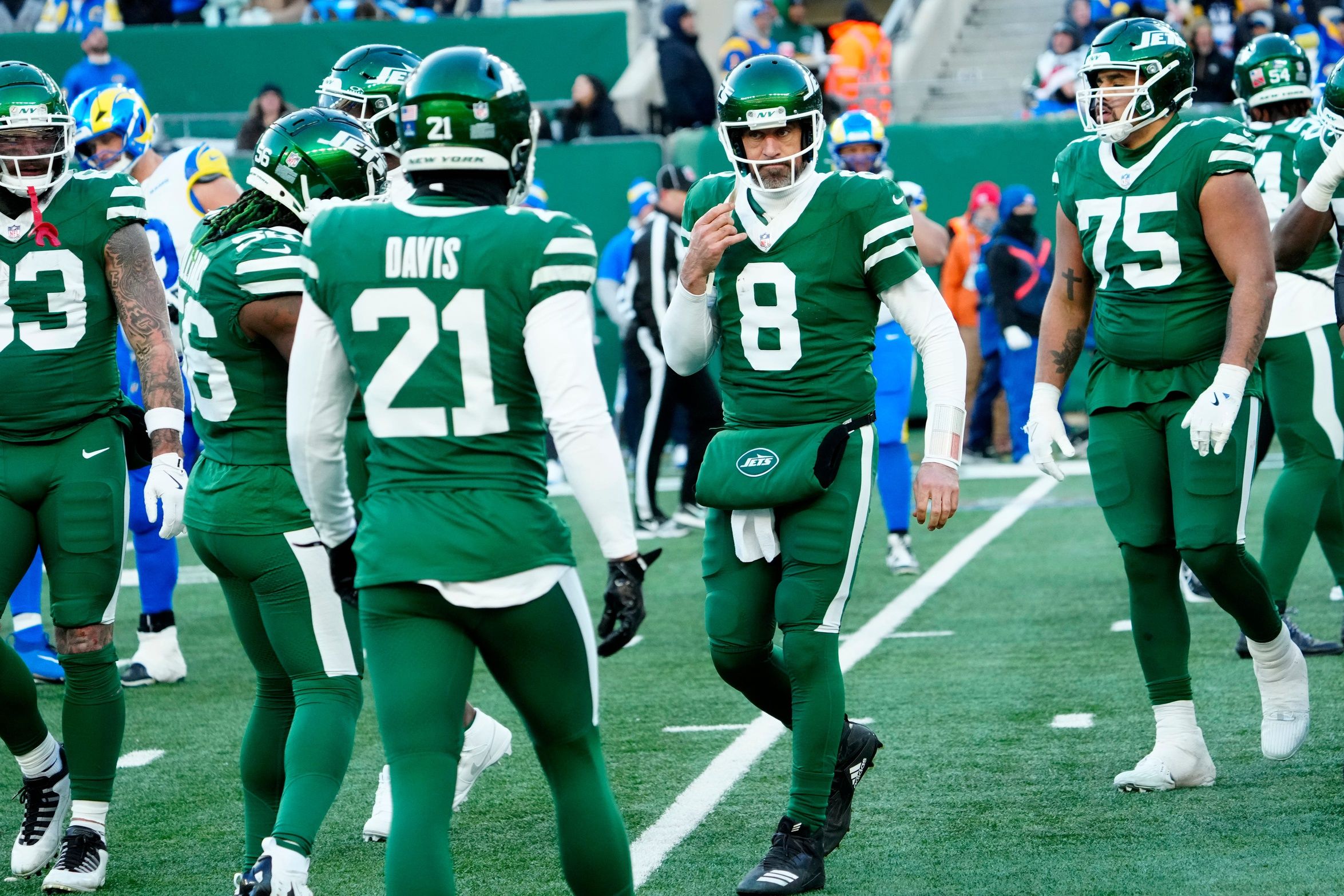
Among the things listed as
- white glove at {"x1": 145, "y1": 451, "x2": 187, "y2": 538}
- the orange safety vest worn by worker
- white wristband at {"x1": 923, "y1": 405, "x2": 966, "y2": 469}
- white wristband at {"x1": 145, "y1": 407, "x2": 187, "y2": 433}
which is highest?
white wristband at {"x1": 923, "y1": 405, "x2": 966, "y2": 469}

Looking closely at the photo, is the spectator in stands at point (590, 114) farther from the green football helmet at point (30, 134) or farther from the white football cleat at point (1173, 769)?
the white football cleat at point (1173, 769)

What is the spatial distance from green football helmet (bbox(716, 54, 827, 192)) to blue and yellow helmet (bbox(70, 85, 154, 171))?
315cm

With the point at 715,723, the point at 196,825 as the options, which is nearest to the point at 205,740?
the point at 196,825

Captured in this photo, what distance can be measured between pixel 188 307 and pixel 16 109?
0.85 meters

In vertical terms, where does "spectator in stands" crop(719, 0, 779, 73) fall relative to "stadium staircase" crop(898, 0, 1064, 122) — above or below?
above

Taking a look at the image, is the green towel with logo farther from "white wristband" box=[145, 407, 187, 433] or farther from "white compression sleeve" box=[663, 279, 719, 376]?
"white wristband" box=[145, 407, 187, 433]

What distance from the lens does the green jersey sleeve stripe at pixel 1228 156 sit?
4281 millimetres

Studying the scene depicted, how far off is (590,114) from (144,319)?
10.8 metres

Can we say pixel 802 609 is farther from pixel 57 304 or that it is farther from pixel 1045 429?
pixel 57 304

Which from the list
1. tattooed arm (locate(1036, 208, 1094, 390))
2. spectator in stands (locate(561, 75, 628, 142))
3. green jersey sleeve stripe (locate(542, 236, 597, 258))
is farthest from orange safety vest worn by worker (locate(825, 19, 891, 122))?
green jersey sleeve stripe (locate(542, 236, 597, 258))

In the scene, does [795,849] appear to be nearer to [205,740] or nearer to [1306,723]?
[1306,723]

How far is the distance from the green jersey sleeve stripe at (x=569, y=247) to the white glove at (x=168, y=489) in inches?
62.2

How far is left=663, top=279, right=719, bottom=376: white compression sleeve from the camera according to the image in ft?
13.2

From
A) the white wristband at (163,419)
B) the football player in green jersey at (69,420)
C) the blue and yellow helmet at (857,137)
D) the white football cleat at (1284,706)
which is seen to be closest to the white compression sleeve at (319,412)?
the football player in green jersey at (69,420)
